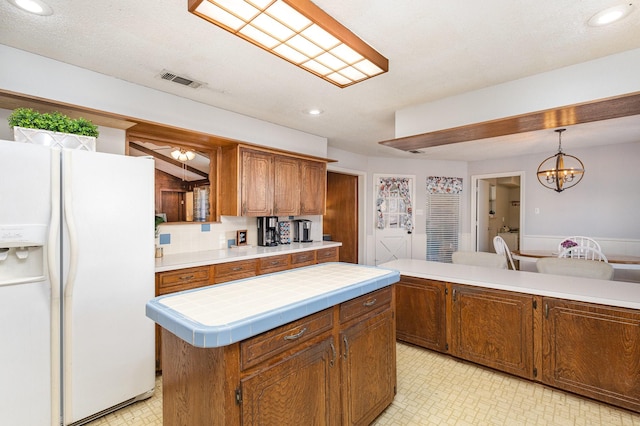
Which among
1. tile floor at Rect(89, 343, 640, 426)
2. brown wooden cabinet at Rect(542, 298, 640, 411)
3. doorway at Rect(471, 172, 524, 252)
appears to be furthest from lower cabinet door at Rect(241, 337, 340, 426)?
doorway at Rect(471, 172, 524, 252)

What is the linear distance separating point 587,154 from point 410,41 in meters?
4.91

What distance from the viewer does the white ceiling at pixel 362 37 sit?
1708 millimetres

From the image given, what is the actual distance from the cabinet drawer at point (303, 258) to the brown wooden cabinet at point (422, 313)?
131 cm

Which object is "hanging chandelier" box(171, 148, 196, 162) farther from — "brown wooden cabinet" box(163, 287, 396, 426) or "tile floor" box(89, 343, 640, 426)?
"brown wooden cabinet" box(163, 287, 396, 426)

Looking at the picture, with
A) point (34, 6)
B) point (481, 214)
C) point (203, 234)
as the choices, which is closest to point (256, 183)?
point (203, 234)

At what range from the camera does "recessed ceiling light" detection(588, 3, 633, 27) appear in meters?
1.67

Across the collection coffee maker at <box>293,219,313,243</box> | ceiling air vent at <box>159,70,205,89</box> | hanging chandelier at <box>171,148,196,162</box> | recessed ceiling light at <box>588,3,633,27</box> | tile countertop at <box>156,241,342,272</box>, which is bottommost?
tile countertop at <box>156,241,342,272</box>

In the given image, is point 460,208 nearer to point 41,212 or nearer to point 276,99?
point 276,99

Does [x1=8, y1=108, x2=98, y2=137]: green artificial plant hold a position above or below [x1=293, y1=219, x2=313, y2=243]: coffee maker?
above

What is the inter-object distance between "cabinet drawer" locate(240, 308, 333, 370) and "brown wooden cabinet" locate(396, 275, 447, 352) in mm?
1524

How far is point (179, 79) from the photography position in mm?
2566

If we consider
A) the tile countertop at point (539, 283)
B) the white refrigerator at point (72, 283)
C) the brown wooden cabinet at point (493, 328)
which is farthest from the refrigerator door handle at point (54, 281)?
the brown wooden cabinet at point (493, 328)

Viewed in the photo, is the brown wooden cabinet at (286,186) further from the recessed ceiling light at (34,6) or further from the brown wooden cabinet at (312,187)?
the recessed ceiling light at (34,6)

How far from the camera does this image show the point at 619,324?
6.48 ft
